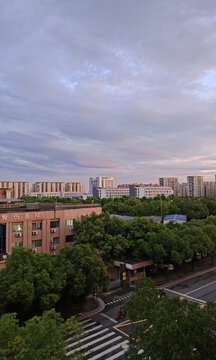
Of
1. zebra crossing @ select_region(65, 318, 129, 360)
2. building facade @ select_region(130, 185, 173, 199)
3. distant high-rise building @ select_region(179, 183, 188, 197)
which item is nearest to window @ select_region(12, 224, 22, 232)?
zebra crossing @ select_region(65, 318, 129, 360)

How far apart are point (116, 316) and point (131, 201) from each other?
2298 inches

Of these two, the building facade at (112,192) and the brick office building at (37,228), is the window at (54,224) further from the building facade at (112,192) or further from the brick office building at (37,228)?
the building facade at (112,192)

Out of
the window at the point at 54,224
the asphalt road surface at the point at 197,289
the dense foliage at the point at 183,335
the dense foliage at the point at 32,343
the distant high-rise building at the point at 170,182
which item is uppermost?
the distant high-rise building at the point at 170,182

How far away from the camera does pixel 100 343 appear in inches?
736

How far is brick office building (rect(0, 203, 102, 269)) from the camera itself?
100 feet

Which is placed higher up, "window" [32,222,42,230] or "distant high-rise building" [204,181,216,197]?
"distant high-rise building" [204,181,216,197]

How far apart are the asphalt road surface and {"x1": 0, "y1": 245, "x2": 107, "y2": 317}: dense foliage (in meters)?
9.90

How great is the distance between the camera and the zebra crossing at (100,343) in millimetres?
17188

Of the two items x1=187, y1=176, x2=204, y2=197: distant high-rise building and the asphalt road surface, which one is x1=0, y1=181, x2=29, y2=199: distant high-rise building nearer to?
x1=187, y1=176, x2=204, y2=197: distant high-rise building

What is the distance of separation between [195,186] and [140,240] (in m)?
138

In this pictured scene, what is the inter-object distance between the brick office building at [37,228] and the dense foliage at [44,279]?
7905 mm

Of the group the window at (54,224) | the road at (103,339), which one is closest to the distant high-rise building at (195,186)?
the window at (54,224)

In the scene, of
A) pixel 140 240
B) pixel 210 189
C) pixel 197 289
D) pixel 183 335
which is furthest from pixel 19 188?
pixel 183 335

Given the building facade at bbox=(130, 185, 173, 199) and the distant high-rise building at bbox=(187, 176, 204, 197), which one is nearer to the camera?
the building facade at bbox=(130, 185, 173, 199)
